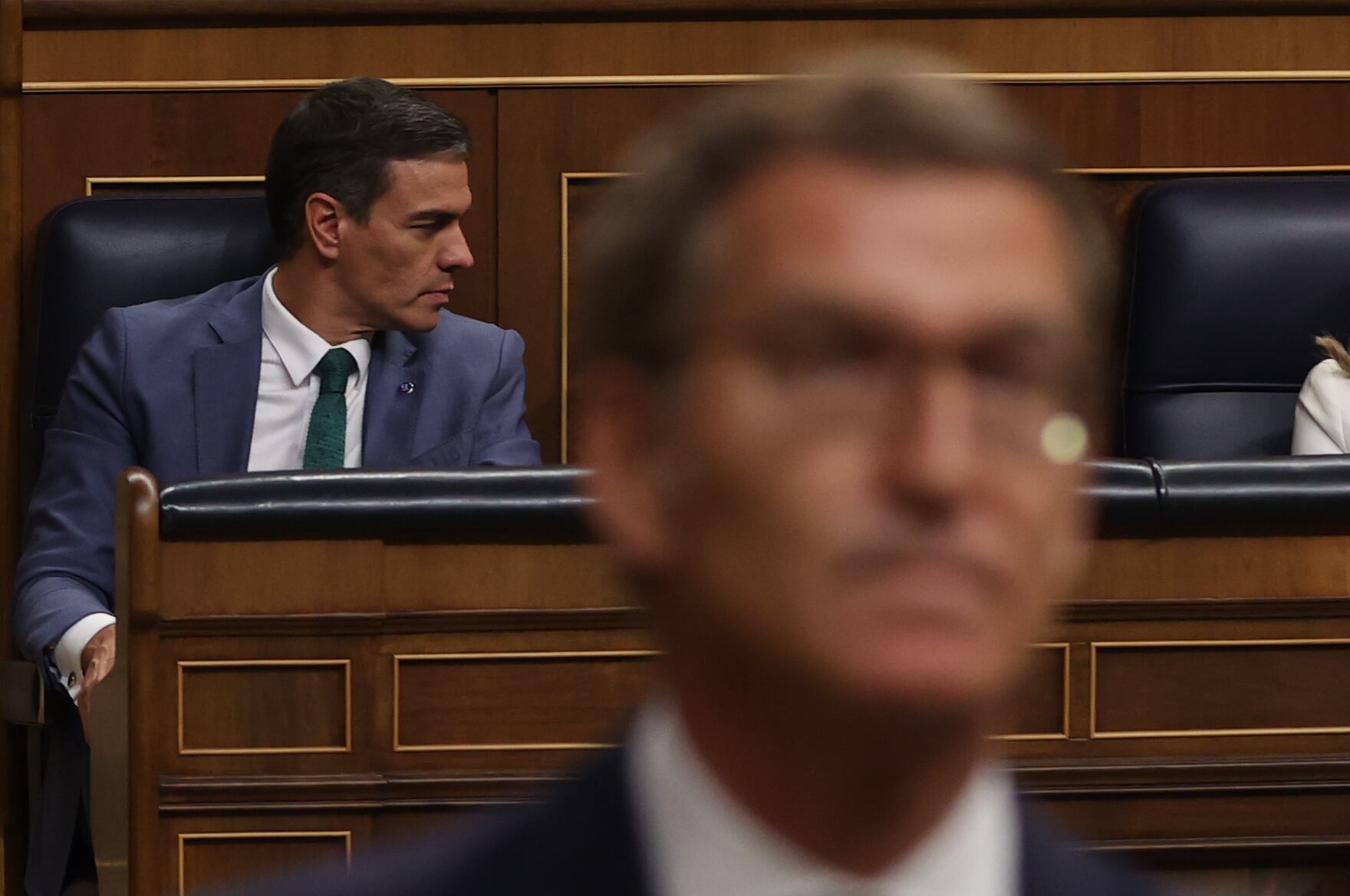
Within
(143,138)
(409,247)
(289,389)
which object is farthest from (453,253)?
(143,138)

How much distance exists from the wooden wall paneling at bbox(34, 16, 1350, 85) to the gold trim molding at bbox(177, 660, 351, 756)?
4.20 ft

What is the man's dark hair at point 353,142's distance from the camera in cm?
242

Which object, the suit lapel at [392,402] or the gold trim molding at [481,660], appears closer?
the gold trim molding at [481,660]

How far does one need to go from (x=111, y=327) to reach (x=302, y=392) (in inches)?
9.5

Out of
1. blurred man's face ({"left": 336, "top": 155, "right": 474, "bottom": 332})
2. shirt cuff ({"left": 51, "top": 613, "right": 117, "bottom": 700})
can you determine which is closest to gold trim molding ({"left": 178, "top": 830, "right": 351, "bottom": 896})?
shirt cuff ({"left": 51, "top": 613, "right": 117, "bottom": 700})

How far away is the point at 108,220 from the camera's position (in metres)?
2.42

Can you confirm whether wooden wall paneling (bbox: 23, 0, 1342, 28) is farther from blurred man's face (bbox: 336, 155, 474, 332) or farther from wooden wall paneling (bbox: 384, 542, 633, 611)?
wooden wall paneling (bbox: 384, 542, 633, 611)

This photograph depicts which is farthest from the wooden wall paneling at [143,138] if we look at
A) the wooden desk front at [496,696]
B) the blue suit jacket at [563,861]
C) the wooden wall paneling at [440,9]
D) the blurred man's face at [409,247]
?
the blue suit jacket at [563,861]

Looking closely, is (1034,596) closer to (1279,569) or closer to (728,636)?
(728,636)

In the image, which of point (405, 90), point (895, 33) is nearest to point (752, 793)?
point (405, 90)

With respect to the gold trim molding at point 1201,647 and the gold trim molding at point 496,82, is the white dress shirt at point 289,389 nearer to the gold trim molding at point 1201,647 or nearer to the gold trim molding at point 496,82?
the gold trim molding at point 496,82

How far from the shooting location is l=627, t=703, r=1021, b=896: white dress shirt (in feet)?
1.10

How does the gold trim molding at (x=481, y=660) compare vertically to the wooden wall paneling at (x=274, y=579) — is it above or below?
below

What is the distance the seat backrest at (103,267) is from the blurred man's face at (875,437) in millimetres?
2212
